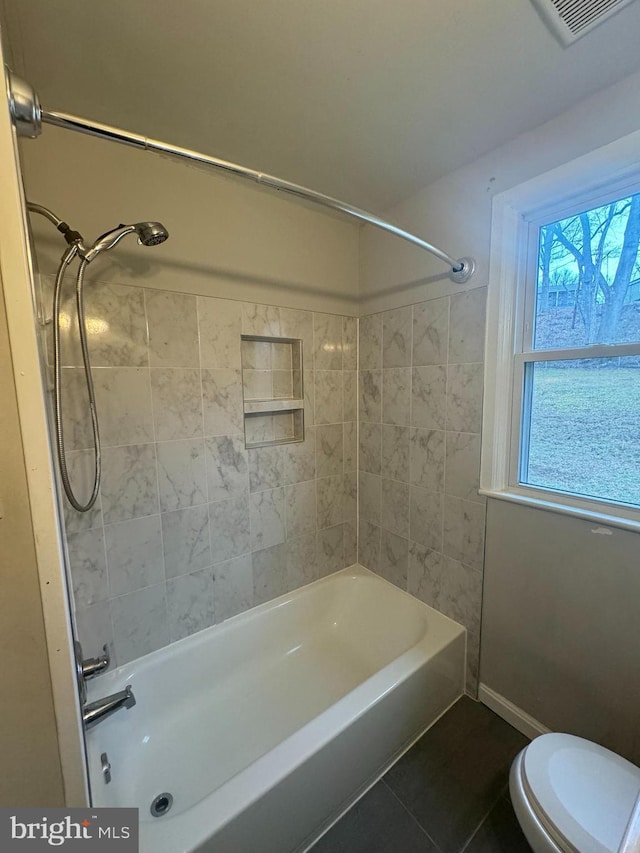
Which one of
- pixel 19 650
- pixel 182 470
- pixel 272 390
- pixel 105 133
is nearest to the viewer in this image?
pixel 19 650

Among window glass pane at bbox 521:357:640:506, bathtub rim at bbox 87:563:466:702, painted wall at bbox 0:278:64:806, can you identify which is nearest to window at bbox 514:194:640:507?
window glass pane at bbox 521:357:640:506

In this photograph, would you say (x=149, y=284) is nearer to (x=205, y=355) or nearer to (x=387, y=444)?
(x=205, y=355)

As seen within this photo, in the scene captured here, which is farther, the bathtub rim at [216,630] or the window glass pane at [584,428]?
the bathtub rim at [216,630]

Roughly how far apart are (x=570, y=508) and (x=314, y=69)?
162 cm

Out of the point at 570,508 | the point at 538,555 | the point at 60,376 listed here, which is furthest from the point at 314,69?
the point at 538,555

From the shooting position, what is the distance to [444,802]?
3.78 feet

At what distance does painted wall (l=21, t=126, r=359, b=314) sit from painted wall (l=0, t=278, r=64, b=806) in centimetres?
98

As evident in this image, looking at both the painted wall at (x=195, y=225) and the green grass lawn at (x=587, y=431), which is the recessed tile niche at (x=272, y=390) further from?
the green grass lawn at (x=587, y=431)

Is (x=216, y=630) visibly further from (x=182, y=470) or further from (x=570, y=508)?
(x=570, y=508)

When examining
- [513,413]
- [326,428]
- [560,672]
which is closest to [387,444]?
[326,428]

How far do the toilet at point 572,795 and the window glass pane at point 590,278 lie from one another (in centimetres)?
125

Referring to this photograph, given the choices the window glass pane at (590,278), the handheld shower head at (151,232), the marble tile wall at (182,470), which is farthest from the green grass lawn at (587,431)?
the handheld shower head at (151,232)

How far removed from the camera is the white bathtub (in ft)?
3.07

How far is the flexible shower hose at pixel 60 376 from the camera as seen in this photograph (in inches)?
40.1
